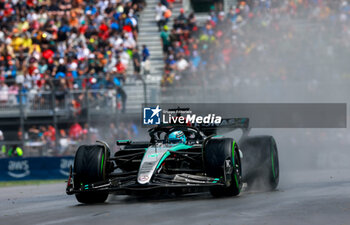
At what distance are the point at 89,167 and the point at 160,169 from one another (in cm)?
109

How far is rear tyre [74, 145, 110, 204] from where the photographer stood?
1004 cm

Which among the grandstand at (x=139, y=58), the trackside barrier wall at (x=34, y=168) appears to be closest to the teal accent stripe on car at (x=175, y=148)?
the trackside barrier wall at (x=34, y=168)

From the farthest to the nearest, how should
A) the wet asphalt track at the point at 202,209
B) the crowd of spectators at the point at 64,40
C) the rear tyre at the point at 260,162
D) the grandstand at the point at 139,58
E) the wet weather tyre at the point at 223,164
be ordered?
the crowd of spectators at the point at 64,40
the grandstand at the point at 139,58
the rear tyre at the point at 260,162
the wet weather tyre at the point at 223,164
the wet asphalt track at the point at 202,209

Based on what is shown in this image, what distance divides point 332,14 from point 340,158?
7065 mm

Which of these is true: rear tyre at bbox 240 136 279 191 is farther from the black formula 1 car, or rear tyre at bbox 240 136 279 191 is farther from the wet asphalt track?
the black formula 1 car

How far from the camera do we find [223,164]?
9.62 meters

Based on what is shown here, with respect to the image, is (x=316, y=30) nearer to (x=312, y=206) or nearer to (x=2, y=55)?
(x=2, y=55)

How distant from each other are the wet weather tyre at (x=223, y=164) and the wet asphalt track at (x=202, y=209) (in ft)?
0.68

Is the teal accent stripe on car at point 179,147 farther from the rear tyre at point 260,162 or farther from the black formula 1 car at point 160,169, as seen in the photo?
the rear tyre at point 260,162

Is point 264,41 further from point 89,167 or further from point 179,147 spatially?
point 89,167

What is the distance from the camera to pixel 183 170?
988 cm

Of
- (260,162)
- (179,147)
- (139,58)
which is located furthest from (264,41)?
(179,147)

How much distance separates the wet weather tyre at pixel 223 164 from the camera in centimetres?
963

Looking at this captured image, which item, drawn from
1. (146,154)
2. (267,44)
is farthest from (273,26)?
(146,154)
